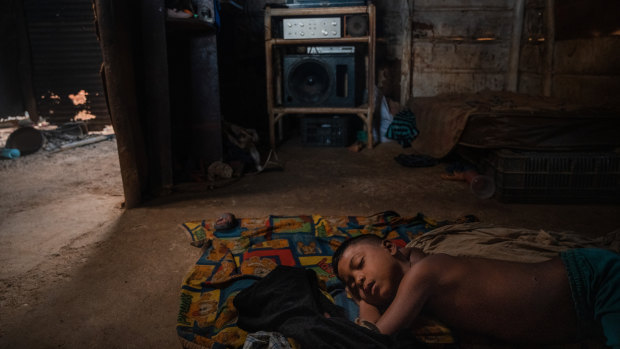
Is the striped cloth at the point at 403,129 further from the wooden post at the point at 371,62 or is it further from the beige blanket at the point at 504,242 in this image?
the beige blanket at the point at 504,242

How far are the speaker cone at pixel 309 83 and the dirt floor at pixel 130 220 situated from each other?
0.68 metres

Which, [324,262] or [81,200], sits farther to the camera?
[81,200]

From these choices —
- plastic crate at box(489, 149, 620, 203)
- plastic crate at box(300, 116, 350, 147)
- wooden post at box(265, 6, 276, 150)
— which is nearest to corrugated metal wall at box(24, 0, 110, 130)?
wooden post at box(265, 6, 276, 150)

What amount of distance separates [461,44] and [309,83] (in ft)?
6.78

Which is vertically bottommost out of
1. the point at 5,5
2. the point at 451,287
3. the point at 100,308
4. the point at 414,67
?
the point at 100,308

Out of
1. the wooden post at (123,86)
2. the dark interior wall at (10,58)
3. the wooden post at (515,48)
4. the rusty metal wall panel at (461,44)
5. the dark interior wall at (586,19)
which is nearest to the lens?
the wooden post at (123,86)

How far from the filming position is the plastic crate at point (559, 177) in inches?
116

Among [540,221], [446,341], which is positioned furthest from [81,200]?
[540,221]

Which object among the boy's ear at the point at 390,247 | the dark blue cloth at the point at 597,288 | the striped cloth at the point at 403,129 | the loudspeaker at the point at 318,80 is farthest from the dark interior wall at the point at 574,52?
the boy's ear at the point at 390,247

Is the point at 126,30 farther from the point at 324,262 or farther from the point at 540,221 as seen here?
the point at 540,221

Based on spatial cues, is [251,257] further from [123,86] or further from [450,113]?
[450,113]

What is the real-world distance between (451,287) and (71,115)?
662 centimetres

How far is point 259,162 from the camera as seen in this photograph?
4.16 m

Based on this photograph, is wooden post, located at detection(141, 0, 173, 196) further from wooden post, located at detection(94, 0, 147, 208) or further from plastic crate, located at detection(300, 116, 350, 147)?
plastic crate, located at detection(300, 116, 350, 147)
